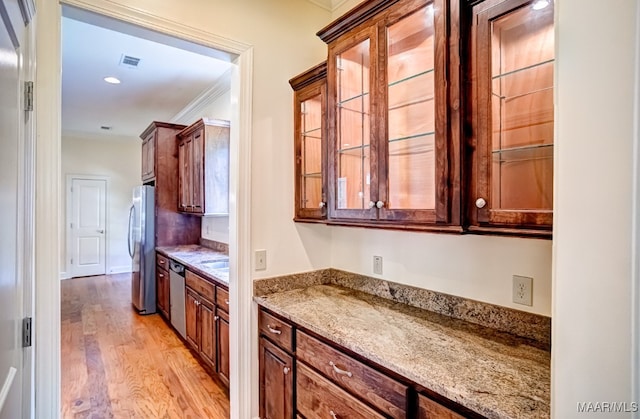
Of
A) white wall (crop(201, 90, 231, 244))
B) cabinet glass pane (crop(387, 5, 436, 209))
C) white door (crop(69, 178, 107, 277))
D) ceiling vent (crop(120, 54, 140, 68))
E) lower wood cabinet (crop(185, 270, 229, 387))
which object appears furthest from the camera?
white door (crop(69, 178, 107, 277))

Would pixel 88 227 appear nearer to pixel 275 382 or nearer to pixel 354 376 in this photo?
pixel 275 382

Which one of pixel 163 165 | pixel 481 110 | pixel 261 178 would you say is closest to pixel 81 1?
pixel 261 178

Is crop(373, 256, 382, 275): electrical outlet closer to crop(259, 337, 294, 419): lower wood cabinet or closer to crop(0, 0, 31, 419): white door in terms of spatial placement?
crop(259, 337, 294, 419): lower wood cabinet

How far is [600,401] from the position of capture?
63 cm

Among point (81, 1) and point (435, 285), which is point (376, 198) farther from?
point (81, 1)

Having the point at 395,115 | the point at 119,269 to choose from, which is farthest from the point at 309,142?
the point at 119,269

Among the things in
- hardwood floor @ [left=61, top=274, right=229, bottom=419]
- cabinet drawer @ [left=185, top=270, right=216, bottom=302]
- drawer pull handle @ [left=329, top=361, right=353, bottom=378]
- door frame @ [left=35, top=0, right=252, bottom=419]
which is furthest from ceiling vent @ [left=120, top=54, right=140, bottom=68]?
drawer pull handle @ [left=329, top=361, right=353, bottom=378]

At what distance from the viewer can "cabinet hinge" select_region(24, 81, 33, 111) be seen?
1.19 metres

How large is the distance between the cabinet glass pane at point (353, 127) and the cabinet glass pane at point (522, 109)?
1.91ft

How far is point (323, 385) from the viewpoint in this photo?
1.53m

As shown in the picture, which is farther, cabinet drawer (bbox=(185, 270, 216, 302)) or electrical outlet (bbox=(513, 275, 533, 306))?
cabinet drawer (bbox=(185, 270, 216, 302))

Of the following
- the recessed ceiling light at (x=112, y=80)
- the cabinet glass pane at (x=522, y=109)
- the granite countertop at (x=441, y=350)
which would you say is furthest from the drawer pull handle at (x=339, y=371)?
the recessed ceiling light at (x=112, y=80)

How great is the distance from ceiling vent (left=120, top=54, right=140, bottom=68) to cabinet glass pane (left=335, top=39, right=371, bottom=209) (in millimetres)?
2346

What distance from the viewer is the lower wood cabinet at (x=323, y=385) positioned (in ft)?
3.79
